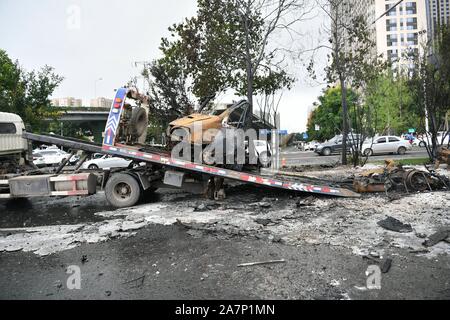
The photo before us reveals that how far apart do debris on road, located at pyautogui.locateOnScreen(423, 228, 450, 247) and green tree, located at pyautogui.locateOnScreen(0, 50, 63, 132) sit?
915 inches

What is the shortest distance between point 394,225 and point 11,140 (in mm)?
10012

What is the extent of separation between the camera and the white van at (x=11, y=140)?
9836 mm

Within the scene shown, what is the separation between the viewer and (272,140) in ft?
52.3

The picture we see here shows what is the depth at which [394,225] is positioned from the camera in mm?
5707

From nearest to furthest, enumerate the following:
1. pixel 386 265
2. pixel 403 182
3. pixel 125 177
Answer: pixel 386 265
pixel 403 182
pixel 125 177

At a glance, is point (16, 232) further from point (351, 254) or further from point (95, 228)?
point (351, 254)

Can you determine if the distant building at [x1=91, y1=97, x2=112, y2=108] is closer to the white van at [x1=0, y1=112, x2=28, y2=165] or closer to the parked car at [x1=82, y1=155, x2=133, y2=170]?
the parked car at [x1=82, y1=155, x2=133, y2=170]

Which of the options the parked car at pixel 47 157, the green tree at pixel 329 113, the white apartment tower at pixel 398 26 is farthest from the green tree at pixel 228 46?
the white apartment tower at pixel 398 26

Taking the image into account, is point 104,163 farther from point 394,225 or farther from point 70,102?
point 70,102

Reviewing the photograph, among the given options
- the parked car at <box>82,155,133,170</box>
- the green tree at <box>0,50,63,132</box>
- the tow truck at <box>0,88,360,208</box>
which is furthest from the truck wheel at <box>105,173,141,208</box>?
the green tree at <box>0,50,63,132</box>

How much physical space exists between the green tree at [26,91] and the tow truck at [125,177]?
1568 centimetres

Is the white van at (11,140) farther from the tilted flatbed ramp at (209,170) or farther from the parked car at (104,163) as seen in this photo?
the parked car at (104,163)

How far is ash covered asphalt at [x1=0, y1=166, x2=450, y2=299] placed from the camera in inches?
154

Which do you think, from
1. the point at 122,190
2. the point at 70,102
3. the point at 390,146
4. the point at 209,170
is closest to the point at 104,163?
the point at 122,190
